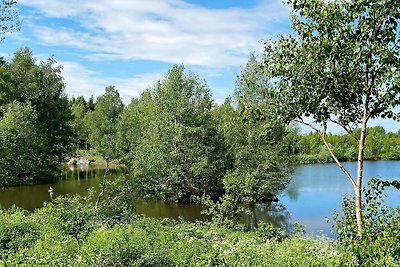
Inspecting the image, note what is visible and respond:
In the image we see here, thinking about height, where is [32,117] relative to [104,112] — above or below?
below

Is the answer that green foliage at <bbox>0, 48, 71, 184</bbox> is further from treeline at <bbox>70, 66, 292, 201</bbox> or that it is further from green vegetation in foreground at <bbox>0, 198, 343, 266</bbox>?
green vegetation in foreground at <bbox>0, 198, 343, 266</bbox>

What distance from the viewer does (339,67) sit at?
6.71 metres

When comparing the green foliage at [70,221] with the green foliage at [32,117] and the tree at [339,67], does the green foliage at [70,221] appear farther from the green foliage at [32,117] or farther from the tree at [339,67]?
the green foliage at [32,117]

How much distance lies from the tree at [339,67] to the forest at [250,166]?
0.02 m

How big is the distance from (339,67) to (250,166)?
2242cm

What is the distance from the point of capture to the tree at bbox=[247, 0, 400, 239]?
590 centimetres

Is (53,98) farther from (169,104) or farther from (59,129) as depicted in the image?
(169,104)

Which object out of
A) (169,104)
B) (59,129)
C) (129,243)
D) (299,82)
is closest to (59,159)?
(59,129)

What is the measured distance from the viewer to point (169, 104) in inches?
1216

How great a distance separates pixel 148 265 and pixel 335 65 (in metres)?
5.80

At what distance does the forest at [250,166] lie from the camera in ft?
20.1

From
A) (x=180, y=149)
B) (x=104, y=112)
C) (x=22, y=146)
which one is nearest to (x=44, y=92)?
(x=22, y=146)

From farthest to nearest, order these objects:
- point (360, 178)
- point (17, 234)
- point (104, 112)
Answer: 1. point (104, 112)
2. point (17, 234)
3. point (360, 178)

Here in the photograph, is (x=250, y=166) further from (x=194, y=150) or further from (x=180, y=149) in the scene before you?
(x=180, y=149)
